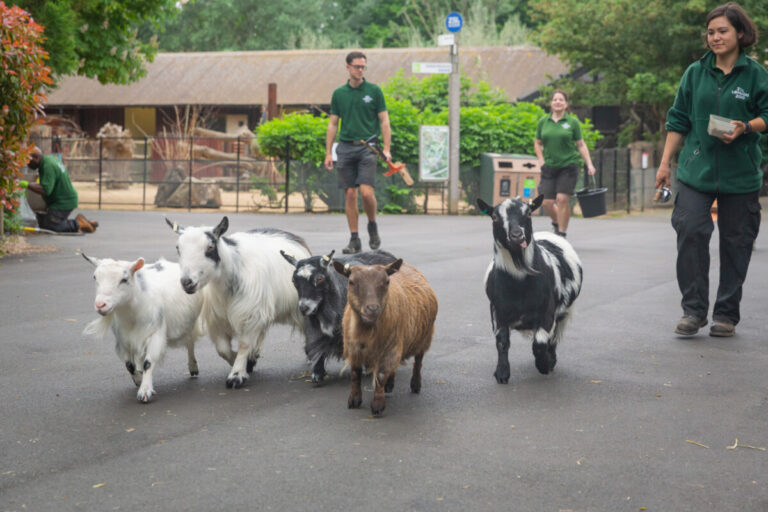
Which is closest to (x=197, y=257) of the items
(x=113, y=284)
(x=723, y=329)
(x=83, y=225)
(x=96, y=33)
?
(x=113, y=284)

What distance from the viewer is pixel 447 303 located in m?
8.69

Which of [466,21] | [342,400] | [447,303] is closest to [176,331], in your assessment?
[342,400]

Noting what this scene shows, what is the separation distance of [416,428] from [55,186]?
1185 centimetres

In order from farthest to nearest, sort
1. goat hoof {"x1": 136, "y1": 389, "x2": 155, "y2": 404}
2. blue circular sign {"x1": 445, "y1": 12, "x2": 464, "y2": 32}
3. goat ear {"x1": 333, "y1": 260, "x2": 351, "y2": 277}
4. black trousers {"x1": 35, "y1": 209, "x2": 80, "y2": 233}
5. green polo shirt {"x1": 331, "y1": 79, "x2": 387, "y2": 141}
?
blue circular sign {"x1": 445, "y1": 12, "x2": 464, "y2": 32}, black trousers {"x1": 35, "y1": 209, "x2": 80, "y2": 233}, green polo shirt {"x1": 331, "y1": 79, "x2": 387, "y2": 141}, goat hoof {"x1": 136, "y1": 389, "x2": 155, "y2": 404}, goat ear {"x1": 333, "y1": 260, "x2": 351, "y2": 277}

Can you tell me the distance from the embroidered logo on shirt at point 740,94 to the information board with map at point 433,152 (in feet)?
50.4

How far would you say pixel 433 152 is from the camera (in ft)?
72.8

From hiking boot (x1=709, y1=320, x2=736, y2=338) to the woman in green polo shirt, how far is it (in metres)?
5.82

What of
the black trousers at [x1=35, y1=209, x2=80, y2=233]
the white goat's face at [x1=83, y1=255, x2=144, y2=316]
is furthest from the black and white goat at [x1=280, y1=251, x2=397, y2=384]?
the black trousers at [x1=35, y1=209, x2=80, y2=233]

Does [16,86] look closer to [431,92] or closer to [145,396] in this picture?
[145,396]

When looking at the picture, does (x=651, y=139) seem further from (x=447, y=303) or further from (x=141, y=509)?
(x=141, y=509)

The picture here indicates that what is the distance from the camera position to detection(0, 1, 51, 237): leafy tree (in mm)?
10789

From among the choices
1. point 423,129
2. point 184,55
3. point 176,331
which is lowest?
point 176,331

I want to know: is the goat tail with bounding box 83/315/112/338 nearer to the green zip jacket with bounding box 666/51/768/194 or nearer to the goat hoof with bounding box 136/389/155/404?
the goat hoof with bounding box 136/389/155/404

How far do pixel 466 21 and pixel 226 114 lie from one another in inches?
633
